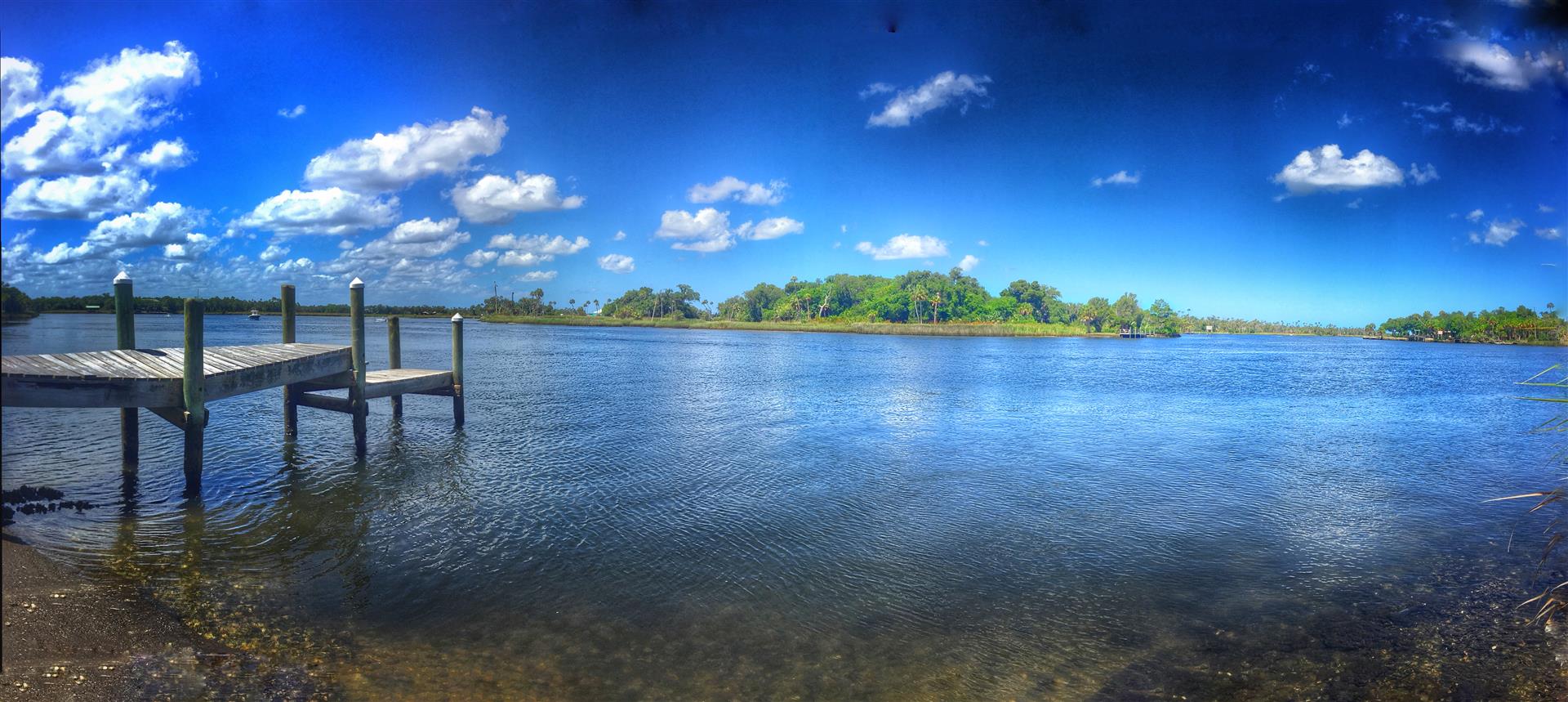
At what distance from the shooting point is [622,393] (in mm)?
26906

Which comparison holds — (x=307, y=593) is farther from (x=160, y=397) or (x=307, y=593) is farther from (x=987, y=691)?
(x=987, y=691)

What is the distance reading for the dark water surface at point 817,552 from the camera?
702 centimetres

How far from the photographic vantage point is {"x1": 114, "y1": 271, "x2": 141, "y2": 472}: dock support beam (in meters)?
11.3

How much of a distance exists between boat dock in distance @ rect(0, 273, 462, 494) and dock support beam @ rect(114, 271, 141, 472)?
1 cm

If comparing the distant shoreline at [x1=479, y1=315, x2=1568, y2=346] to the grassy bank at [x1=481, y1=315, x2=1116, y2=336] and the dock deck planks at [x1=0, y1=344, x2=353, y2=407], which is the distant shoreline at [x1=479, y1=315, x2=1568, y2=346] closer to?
the grassy bank at [x1=481, y1=315, x2=1116, y2=336]

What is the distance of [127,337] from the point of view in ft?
38.6

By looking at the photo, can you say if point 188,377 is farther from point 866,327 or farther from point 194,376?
point 866,327

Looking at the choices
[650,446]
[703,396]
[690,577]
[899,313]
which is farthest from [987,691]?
[899,313]

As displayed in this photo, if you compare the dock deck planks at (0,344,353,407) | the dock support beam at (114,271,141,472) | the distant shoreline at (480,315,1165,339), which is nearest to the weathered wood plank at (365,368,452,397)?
the dock deck planks at (0,344,353,407)

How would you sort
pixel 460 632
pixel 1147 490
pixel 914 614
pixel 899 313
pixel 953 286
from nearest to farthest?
pixel 460 632 → pixel 914 614 → pixel 1147 490 → pixel 899 313 → pixel 953 286

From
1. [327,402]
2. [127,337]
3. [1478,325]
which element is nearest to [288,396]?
[327,402]

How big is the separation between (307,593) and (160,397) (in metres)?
4.59

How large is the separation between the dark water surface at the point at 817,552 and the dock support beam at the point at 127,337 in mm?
428

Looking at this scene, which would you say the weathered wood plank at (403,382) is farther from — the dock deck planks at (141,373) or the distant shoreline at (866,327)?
the distant shoreline at (866,327)
